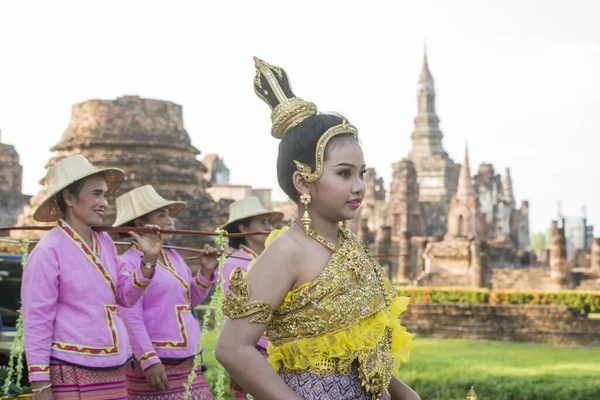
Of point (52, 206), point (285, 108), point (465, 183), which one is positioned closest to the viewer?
point (285, 108)

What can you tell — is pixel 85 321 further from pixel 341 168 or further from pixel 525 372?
pixel 525 372

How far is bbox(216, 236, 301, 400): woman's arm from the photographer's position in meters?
2.44

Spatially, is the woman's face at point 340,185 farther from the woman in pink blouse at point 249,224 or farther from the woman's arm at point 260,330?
the woman in pink blouse at point 249,224

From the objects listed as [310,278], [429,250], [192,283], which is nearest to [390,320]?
[310,278]

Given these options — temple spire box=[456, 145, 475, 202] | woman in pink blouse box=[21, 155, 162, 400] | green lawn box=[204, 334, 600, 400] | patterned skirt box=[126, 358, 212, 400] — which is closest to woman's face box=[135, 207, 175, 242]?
patterned skirt box=[126, 358, 212, 400]

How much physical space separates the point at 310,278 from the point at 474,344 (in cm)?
1182

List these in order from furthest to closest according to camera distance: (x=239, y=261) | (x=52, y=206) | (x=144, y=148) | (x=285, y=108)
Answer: (x=144, y=148), (x=239, y=261), (x=52, y=206), (x=285, y=108)

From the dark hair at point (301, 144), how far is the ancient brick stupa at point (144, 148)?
14.0m

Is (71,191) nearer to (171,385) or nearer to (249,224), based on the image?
(171,385)

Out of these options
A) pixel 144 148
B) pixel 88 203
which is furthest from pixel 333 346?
pixel 144 148

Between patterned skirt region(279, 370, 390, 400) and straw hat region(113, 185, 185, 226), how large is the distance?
307 cm

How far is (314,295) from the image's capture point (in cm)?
255

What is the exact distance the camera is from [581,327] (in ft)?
47.3

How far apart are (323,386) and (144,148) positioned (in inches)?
586
